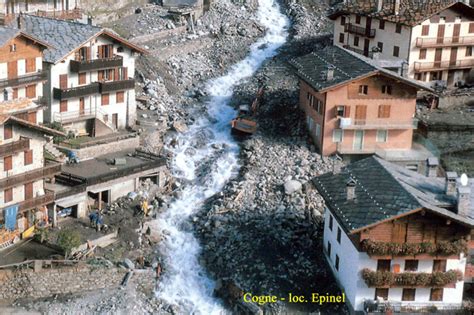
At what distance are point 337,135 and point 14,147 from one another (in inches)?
1000

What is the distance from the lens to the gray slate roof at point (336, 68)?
252 ft

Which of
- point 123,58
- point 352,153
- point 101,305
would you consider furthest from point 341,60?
point 101,305

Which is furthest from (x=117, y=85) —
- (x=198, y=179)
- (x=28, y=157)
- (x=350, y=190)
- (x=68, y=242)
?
→ (x=350, y=190)

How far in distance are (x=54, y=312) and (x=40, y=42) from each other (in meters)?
21.2

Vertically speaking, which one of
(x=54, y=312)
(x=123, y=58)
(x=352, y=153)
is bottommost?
(x=54, y=312)

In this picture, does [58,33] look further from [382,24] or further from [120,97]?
[382,24]

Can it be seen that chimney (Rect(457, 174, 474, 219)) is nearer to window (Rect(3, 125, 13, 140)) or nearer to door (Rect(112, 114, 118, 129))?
window (Rect(3, 125, 13, 140))

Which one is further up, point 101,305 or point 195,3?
point 195,3

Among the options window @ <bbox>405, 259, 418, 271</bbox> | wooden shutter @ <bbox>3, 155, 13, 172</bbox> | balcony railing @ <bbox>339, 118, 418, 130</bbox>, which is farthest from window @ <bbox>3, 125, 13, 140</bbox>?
window @ <bbox>405, 259, 418, 271</bbox>

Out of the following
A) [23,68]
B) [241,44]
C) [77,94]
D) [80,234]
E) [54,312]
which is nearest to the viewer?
[54,312]

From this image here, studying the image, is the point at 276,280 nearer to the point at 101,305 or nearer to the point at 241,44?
the point at 101,305

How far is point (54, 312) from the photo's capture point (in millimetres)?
60219

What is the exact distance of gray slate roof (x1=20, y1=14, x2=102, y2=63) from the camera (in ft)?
250

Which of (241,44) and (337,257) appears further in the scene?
(241,44)
